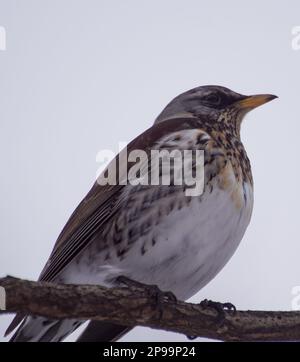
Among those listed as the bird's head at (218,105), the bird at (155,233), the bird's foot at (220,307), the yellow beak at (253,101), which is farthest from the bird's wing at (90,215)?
the bird's foot at (220,307)

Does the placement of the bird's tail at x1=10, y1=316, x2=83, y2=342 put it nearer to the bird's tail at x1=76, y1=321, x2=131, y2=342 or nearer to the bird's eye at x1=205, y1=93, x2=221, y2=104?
the bird's tail at x1=76, y1=321, x2=131, y2=342

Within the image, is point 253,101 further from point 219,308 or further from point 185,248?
point 219,308

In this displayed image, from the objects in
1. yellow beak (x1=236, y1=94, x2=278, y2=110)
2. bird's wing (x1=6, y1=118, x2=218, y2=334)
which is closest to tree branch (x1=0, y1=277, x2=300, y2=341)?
bird's wing (x1=6, y1=118, x2=218, y2=334)

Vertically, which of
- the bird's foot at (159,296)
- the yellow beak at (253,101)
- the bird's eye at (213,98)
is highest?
the bird's eye at (213,98)

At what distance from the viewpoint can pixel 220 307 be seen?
2.82 m

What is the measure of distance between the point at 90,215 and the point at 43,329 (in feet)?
1.83

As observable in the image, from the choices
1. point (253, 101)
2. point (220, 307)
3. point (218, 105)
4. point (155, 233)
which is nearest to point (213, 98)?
point (218, 105)

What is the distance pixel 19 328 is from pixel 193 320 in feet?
2.62

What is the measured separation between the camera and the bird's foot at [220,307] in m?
2.76

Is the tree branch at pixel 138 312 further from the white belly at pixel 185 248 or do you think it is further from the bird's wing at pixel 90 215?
the bird's wing at pixel 90 215
